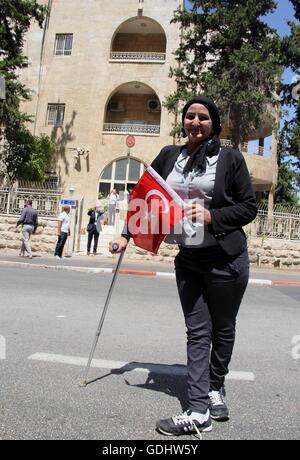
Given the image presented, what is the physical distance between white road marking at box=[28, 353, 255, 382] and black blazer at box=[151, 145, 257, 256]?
1495 millimetres

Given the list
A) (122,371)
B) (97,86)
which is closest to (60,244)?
(122,371)

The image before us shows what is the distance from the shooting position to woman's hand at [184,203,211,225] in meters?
2.98

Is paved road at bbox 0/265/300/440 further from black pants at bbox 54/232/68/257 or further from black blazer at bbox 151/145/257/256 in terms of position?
black pants at bbox 54/232/68/257

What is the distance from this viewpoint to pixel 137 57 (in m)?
29.0

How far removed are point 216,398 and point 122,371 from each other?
1116 millimetres

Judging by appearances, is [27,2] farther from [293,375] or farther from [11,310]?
[293,375]

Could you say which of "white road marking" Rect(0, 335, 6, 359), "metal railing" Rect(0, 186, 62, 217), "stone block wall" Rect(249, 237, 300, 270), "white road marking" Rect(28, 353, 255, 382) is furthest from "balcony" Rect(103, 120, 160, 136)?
"white road marking" Rect(28, 353, 255, 382)

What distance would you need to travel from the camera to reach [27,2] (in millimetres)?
22266

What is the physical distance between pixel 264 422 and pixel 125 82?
→ 27.9 meters

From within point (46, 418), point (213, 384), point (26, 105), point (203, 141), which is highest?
point (26, 105)

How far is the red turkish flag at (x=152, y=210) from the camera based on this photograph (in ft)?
10.4

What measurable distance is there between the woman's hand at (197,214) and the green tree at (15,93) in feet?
64.6

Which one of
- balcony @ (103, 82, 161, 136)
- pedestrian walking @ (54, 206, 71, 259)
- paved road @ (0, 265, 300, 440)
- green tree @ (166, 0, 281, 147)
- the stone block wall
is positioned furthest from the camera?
balcony @ (103, 82, 161, 136)
